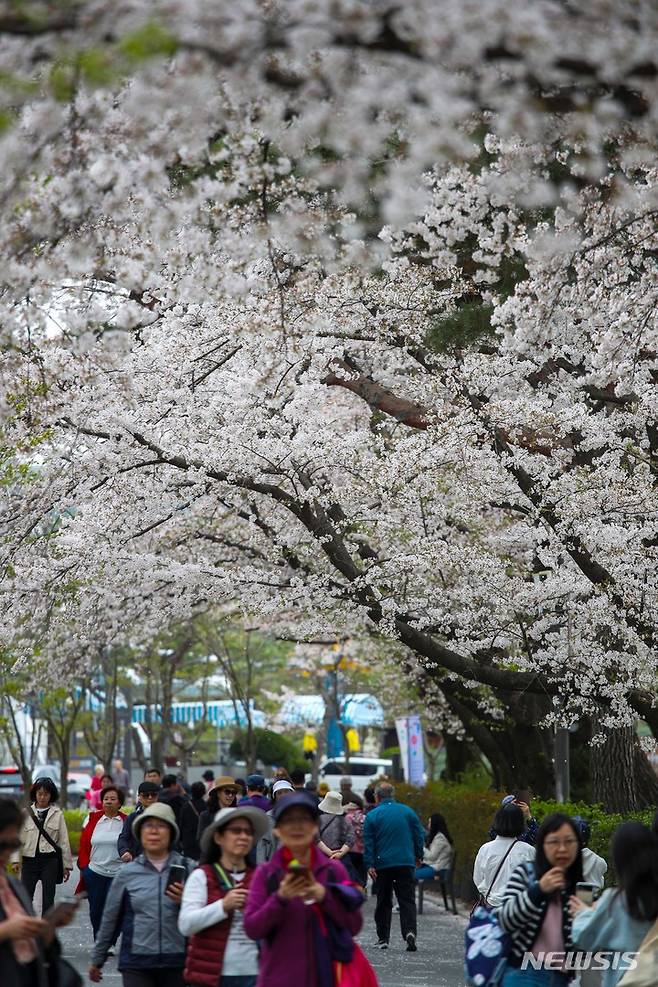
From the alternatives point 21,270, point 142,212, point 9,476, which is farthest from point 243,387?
point 21,270


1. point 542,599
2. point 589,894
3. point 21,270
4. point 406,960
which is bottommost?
point 406,960

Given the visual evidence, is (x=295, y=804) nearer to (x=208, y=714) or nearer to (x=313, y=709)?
(x=208, y=714)

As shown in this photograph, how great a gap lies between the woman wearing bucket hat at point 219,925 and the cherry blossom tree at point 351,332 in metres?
2.94

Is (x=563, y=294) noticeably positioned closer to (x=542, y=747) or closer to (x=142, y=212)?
(x=142, y=212)

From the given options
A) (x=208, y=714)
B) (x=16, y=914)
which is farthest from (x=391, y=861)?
(x=208, y=714)

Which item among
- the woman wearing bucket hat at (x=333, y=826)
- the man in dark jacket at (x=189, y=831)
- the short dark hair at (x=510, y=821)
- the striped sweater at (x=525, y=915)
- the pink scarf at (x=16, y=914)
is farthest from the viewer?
the woman wearing bucket hat at (x=333, y=826)

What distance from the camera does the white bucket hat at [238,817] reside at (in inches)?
260

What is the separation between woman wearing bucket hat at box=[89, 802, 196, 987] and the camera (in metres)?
7.04

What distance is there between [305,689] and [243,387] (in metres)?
41.9

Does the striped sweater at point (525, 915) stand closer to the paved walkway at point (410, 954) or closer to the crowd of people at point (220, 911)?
the crowd of people at point (220, 911)

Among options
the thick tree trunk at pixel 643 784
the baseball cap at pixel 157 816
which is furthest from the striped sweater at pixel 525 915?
the thick tree trunk at pixel 643 784

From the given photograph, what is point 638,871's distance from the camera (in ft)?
19.6

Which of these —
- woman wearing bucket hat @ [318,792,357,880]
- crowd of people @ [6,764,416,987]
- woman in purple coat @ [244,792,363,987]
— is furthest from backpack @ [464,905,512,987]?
woman wearing bucket hat @ [318,792,357,880]

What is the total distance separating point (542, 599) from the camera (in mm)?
15711
